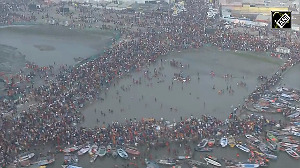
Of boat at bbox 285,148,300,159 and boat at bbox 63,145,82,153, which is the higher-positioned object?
boat at bbox 63,145,82,153

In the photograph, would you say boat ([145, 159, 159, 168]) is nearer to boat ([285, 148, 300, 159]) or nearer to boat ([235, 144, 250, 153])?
boat ([235, 144, 250, 153])

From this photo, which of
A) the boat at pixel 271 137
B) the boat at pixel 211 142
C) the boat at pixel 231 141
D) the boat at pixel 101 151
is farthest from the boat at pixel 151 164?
the boat at pixel 271 137

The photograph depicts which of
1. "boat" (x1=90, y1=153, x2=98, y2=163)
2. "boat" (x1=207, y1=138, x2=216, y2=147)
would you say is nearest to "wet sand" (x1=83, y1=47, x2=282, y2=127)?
"boat" (x1=207, y1=138, x2=216, y2=147)

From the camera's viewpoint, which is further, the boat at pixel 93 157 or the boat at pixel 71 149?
the boat at pixel 71 149

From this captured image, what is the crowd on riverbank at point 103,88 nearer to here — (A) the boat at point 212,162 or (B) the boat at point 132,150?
(B) the boat at point 132,150

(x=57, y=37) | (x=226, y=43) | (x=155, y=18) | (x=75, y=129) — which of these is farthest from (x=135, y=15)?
(x=75, y=129)

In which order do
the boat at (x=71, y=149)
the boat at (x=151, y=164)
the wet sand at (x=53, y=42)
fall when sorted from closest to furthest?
the boat at (x=151, y=164) → the boat at (x=71, y=149) → the wet sand at (x=53, y=42)
